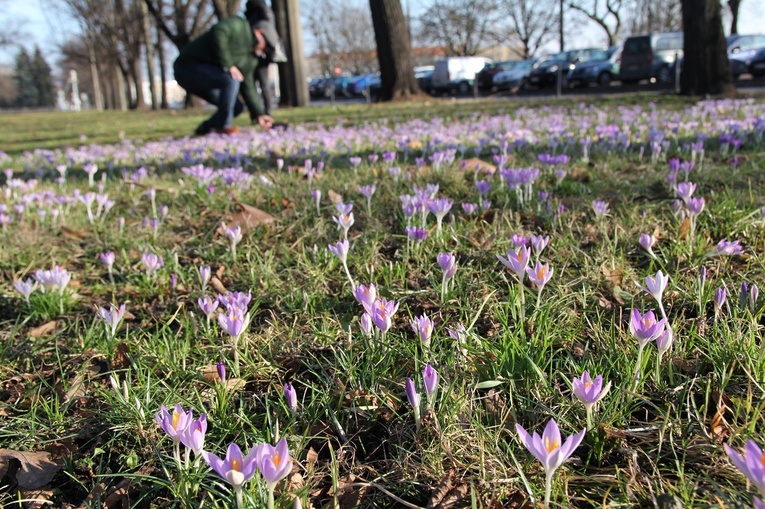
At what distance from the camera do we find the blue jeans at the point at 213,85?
24.5ft

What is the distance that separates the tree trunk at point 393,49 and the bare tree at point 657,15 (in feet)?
141

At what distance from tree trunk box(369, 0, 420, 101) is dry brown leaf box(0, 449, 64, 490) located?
12642 millimetres

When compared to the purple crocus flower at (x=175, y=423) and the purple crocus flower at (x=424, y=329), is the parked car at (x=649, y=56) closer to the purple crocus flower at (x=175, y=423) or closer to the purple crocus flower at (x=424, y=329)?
the purple crocus flower at (x=424, y=329)

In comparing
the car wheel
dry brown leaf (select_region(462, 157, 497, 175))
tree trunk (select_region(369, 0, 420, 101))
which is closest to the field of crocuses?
dry brown leaf (select_region(462, 157, 497, 175))

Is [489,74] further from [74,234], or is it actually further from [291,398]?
[291,398]

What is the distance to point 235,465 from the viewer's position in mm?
947

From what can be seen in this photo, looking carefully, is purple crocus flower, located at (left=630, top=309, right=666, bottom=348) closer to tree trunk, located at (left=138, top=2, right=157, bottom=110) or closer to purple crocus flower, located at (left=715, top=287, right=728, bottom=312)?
purple crocus flower, located at (left=715, top=287, right=728, bottom=312)

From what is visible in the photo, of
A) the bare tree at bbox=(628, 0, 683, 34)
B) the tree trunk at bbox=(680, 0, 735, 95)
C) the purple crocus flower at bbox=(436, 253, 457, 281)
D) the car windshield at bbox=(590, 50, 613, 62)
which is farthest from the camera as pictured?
the bare tree at bbox=(628, 0, 683, 34)

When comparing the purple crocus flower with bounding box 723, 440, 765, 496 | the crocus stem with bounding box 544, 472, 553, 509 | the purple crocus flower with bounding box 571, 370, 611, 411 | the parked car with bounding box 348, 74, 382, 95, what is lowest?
the crocus stem with bounding box 544, 472, 553, 509

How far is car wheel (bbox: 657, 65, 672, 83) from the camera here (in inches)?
844

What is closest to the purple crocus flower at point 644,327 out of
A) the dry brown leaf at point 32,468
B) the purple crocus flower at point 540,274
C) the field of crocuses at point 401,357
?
the field of crocuses at point 401,357

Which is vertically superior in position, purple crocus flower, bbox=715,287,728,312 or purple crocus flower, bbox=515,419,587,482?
purple crocus flower, bbox=715,287,728,312

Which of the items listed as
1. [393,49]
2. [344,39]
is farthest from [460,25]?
[393,49]

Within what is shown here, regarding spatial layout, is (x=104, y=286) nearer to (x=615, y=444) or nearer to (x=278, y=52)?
(x=615, y=444)
